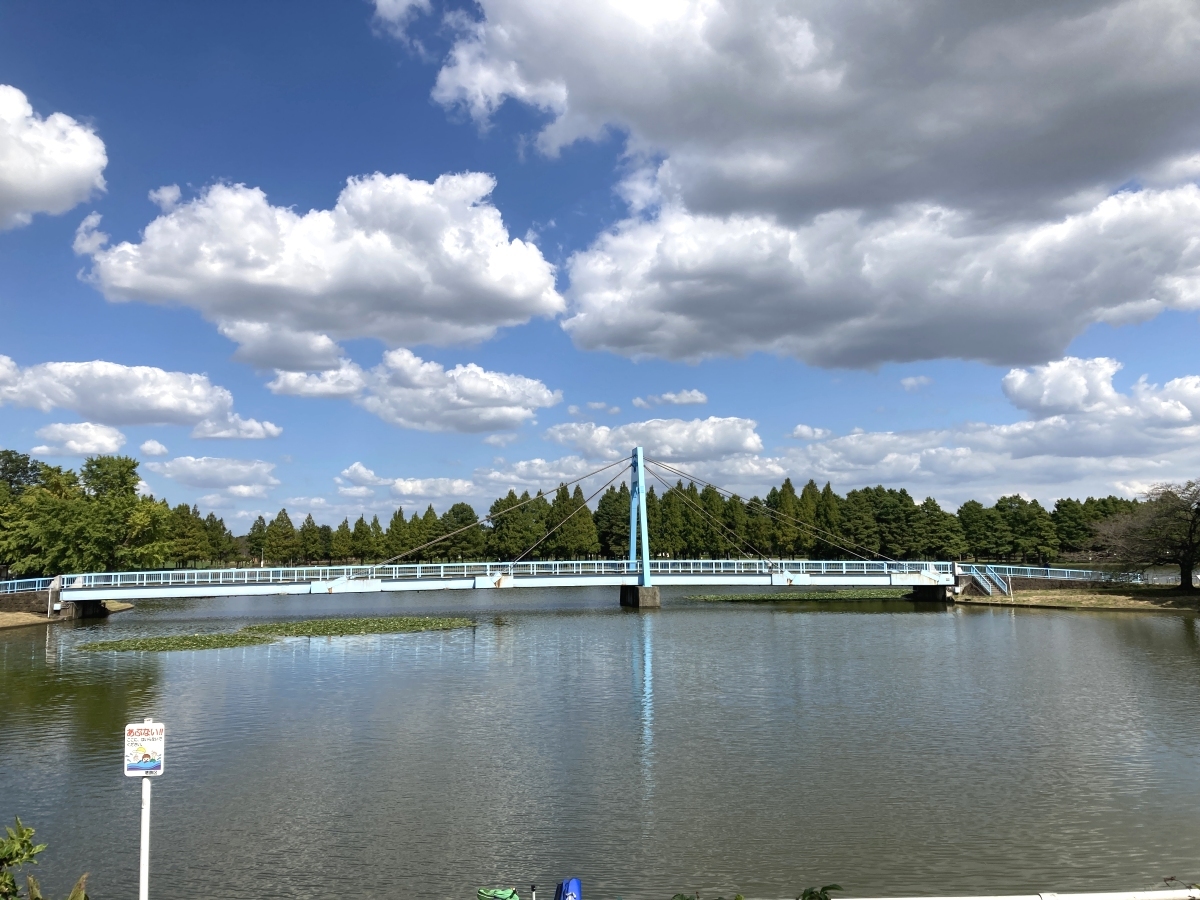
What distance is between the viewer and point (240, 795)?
16609mm

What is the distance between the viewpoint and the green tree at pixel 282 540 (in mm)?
106062

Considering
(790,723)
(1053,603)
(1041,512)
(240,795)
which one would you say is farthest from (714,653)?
(1041,512)

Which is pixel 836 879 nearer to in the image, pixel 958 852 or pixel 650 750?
pixel 958 852

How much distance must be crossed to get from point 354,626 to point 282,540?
6233cm

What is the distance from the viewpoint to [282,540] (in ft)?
349

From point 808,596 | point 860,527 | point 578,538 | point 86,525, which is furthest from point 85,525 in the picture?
point 860,527

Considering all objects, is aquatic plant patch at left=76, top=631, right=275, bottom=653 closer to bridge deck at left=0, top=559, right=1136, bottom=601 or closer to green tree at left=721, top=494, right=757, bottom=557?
bridge deck at left=0, top=559, right=1136, bottom=601

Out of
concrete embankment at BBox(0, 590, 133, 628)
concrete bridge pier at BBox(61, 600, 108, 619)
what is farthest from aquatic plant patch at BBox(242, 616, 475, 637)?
concrete bridge pier at BBox(61, 600, 108, 619)

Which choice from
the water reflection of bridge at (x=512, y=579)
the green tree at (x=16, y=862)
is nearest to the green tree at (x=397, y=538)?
the water reflection of bridge at (x=512, y=579)

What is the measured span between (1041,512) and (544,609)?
60.1 metres

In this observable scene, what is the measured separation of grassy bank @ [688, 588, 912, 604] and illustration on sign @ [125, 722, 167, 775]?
6427cm

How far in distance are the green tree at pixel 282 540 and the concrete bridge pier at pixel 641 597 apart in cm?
5684

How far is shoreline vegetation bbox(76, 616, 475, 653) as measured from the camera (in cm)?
4116

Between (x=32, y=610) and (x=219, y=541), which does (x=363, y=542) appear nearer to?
(x=219, y=541)
